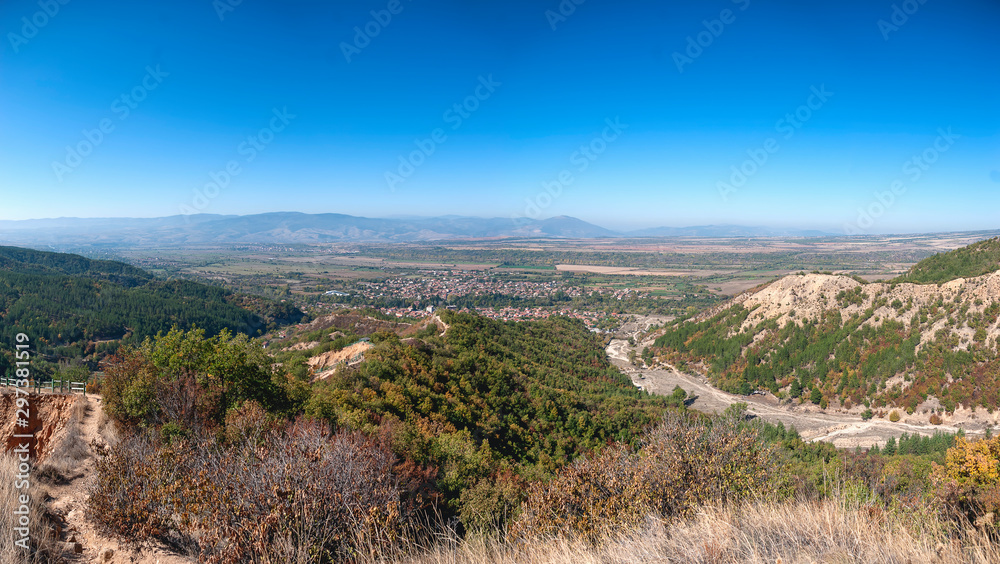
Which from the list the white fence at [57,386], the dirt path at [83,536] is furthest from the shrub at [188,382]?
the dirt path at [83,536]

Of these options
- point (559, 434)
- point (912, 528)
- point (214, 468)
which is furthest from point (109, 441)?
point (559, 434)

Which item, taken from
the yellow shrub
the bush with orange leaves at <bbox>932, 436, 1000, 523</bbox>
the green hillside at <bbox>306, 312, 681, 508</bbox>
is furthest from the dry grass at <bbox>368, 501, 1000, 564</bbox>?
the yellow shrub

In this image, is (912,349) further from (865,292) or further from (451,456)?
(451,456)

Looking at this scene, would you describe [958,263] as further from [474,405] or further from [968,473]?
[474,405]

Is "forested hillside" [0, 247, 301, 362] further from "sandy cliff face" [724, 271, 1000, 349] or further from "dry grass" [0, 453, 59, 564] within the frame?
"sandy cliff face" [724, 271, 1000, 349]

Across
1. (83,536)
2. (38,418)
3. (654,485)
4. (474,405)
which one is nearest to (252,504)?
(83,536)

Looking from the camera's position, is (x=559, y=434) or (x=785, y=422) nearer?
(x=559, y=434)

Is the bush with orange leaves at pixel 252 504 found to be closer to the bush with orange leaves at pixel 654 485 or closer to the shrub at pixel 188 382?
the bush with orange leaves at pixel 654 485
